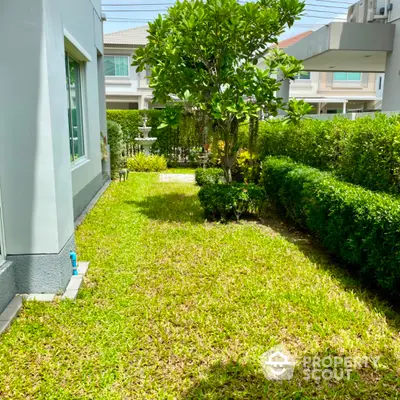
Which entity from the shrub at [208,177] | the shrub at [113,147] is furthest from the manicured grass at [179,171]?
the shrub at [208,177]

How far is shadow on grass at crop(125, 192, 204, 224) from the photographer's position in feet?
23.0

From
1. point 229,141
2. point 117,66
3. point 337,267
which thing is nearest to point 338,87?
point 117,66

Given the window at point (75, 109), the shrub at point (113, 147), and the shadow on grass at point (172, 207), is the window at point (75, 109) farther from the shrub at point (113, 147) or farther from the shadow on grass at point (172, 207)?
the shrub at point (113, 147)

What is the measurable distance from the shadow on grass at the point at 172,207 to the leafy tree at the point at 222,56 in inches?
54.4

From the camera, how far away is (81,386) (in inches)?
101

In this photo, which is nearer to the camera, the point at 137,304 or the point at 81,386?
the point at 81,386

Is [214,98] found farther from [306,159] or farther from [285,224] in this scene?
[285,224]

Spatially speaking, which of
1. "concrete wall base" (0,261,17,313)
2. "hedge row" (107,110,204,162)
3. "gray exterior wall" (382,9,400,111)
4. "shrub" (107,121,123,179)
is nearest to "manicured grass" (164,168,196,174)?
"hedge row" (107,110,204,162)

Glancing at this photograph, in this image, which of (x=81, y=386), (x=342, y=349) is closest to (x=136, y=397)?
(x=81, y=386)

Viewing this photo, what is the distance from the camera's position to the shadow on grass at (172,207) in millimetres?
7000

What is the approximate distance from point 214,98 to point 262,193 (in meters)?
1.97

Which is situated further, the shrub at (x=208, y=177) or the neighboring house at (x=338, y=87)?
the neighboring house at (x=338, y=87)

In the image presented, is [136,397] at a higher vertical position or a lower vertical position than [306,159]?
lower

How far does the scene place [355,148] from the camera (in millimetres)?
5172
